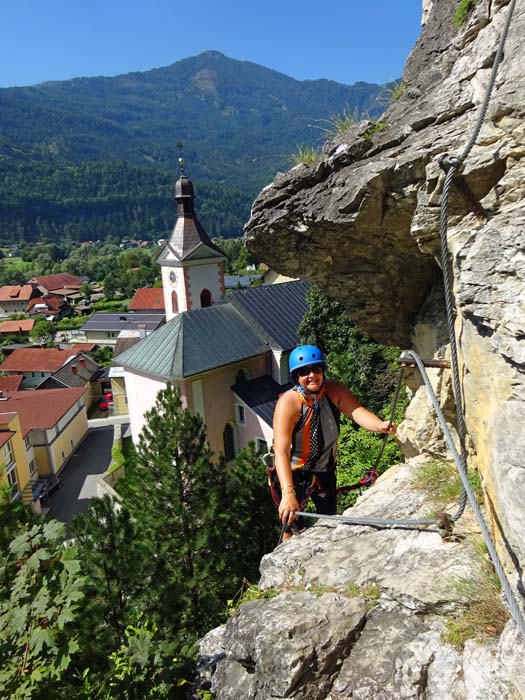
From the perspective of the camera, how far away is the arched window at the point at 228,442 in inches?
1027

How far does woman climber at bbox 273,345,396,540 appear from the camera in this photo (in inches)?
191

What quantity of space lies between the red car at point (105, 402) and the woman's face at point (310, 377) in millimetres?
52059

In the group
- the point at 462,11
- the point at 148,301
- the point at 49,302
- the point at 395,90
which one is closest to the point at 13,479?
the point at 395,90

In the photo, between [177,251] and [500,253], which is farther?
[177,251]

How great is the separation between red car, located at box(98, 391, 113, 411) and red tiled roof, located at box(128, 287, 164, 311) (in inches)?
1489

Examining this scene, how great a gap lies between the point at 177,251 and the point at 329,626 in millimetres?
28239

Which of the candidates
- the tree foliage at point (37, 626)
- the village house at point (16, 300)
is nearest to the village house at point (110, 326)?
the village house at point (16, 300)

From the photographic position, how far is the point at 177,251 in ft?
99.6

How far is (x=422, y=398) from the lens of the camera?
7387 mm

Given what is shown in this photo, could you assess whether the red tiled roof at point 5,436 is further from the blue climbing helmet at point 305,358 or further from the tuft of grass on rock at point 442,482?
the blue climbing helmet at point 305,358

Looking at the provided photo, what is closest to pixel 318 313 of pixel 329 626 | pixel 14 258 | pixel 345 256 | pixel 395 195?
pixel 345 256

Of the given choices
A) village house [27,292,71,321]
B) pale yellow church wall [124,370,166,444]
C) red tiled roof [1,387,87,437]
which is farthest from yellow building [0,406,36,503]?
village house [27,292,71,321]

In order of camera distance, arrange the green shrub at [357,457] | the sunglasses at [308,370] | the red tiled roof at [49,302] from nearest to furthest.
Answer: the sunglasses at [308,370]
the green shrub at [357,457]
the red tiled roof at [49,302]

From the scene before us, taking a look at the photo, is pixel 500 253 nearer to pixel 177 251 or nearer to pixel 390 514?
pixel 390 514
